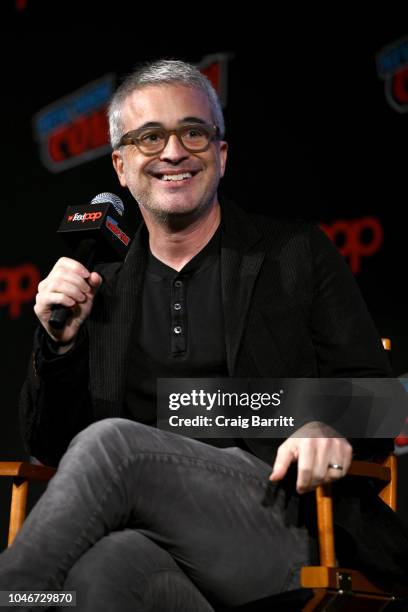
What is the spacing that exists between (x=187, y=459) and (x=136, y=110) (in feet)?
3.05

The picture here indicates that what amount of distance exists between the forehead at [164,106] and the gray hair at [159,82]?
0.02 meters

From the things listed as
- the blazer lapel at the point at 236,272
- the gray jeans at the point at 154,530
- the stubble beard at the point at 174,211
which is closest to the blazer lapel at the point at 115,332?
the stubble beard at the point at 174,211

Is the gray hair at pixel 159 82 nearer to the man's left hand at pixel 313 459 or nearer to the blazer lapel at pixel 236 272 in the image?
the blazer lapel at pixel 236 272

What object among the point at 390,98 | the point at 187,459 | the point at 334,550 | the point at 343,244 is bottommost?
the point at 334,550

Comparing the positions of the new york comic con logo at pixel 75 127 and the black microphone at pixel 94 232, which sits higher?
the new york comic con logo at pixel 75 127

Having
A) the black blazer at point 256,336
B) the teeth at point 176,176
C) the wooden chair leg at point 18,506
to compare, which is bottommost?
the wooden chair leg at point 18,506

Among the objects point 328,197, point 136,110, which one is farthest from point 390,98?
point 136,110

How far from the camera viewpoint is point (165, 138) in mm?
2104

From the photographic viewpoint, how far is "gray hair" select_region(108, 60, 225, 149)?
213cm

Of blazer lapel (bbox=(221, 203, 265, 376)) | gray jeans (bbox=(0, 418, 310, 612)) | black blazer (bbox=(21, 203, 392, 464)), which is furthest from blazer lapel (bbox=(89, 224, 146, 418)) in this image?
gray jeans (bbox=(0, 418, 310, 612))

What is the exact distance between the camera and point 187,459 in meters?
1.52

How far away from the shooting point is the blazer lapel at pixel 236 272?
1.94 meters

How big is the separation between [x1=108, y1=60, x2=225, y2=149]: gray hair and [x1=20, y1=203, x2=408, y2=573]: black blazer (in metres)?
0.34

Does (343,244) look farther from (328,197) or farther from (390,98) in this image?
(390,98)
